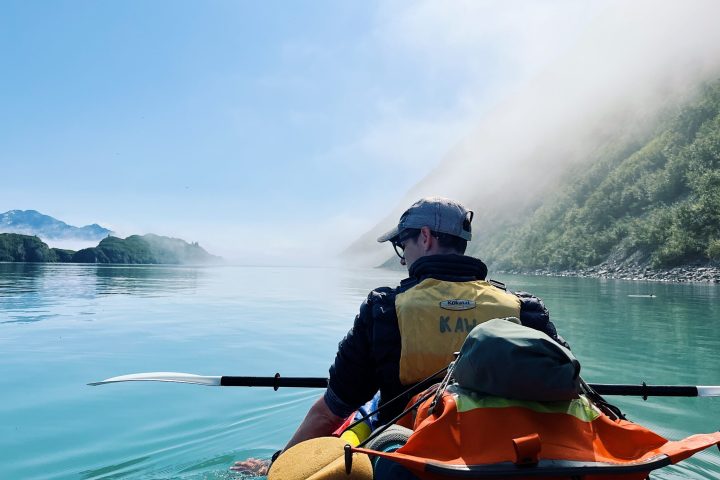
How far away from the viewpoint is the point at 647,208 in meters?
94.4

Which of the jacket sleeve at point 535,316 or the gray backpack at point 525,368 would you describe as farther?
the jacket sleeve at point 535,316

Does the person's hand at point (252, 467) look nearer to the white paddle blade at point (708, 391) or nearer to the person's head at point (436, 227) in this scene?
the person's head at point (436, 227)

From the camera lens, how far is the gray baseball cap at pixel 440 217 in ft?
12.3

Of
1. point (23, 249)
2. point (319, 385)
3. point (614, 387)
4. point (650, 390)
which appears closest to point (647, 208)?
point (650, 390)

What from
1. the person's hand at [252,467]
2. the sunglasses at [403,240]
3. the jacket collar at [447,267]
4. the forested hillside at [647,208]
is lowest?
the person's hand at [252,467]

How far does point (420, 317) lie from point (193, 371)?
10060 mm

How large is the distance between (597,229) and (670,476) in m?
112

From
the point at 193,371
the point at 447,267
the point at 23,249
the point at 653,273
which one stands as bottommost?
the point at 193,371

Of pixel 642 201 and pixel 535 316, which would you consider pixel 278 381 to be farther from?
pixel 642 201

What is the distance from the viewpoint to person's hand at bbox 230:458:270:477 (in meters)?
5.68

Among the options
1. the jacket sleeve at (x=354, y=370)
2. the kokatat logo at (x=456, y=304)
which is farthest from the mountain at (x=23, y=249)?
the kokatat logo at (x=456, y=304)

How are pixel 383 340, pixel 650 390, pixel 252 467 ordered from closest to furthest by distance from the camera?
pixel 383 340 → pixel 650 390 → pixel 252 467

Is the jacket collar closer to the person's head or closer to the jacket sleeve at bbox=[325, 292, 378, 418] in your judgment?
the person's head

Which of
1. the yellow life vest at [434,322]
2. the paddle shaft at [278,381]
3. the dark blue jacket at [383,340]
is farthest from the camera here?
the paddle shaft at [278,381]
